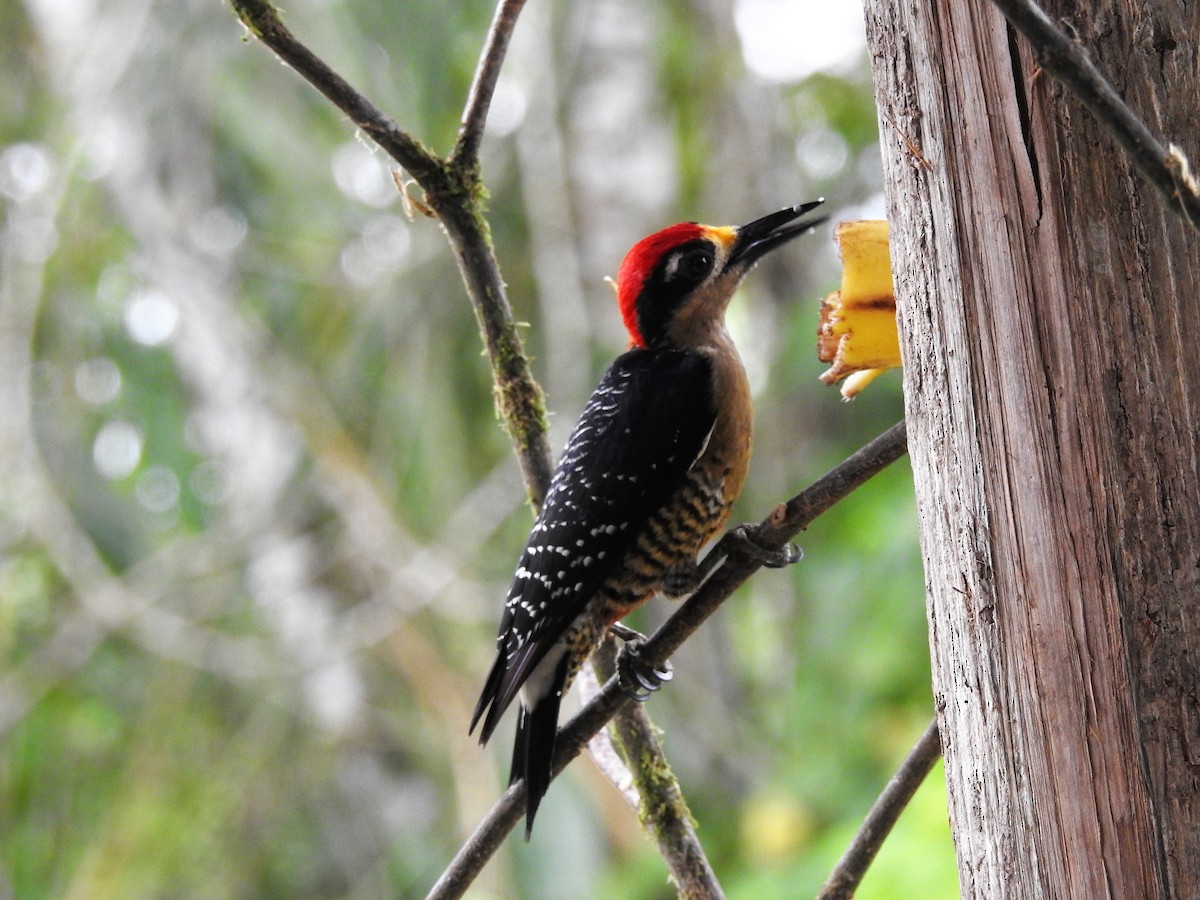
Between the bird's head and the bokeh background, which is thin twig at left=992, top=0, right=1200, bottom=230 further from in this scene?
the bokeh background

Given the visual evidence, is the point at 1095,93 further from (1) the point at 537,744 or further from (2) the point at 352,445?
(2) the point at 352,445

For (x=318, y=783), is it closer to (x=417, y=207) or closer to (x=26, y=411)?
(x=26, y=411)

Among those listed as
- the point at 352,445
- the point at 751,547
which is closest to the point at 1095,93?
the point at 751,547

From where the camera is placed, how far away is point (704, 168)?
684 cm

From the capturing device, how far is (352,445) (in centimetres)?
610

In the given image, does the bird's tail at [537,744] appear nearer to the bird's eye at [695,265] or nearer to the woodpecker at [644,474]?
the woodpecker at [644,474]

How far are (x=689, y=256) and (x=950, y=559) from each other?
192cm

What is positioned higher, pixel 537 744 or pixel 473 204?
pixel 473 204

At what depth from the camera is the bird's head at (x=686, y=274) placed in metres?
3.04

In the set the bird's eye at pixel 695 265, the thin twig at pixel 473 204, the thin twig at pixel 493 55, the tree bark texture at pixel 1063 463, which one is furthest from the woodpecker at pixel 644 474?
the tree bark texture at pixel 1063 463

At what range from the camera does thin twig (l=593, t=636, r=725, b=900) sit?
2066mm

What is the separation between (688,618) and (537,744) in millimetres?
476

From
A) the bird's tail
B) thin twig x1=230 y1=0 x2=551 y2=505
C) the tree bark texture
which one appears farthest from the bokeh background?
the tree bark texture

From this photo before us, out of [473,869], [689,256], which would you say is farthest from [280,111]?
[473,869]
